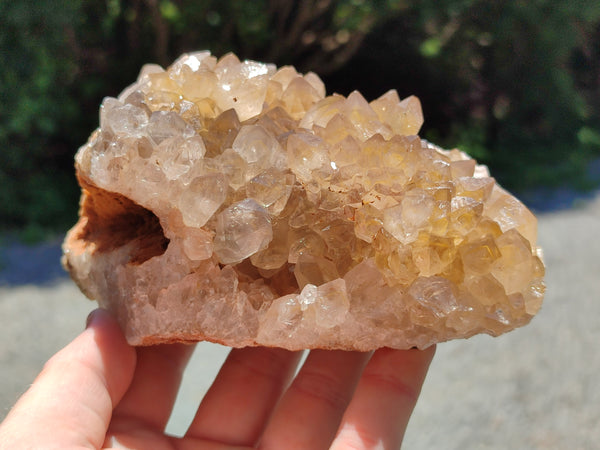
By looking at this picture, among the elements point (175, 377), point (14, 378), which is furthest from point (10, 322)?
point (175, 377)

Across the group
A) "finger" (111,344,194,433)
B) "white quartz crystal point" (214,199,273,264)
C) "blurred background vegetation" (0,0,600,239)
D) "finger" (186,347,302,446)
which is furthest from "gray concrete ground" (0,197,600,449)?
"blurred background vegetation" (0,0,600,239)

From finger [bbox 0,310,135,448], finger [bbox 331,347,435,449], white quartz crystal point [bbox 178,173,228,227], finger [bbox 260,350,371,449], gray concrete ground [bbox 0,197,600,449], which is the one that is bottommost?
gray concrete ground [bbox 0,197,600,449]

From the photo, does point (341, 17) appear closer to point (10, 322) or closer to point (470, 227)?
point (10, 322)

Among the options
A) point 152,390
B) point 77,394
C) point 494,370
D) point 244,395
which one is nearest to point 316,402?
point 244,395

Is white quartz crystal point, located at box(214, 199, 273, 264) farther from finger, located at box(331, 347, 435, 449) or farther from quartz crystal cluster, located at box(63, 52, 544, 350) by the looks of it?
finger, located at box(331, 347, 435, 449)

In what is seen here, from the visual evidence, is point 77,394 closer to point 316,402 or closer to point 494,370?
point 316,402

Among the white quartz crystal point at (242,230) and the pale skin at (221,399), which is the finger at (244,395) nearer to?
the pale skin at (221,399)

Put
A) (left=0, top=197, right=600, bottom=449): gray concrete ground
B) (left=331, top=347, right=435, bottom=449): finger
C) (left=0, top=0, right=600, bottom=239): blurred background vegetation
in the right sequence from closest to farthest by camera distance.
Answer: (left=331, top=347, right=435, bottom=449): finger < (left=0, top=197, right=600, bottom=449): gray concrete ground < (left=0, top=0, right=600, bottom=239): blurred background vegetation
